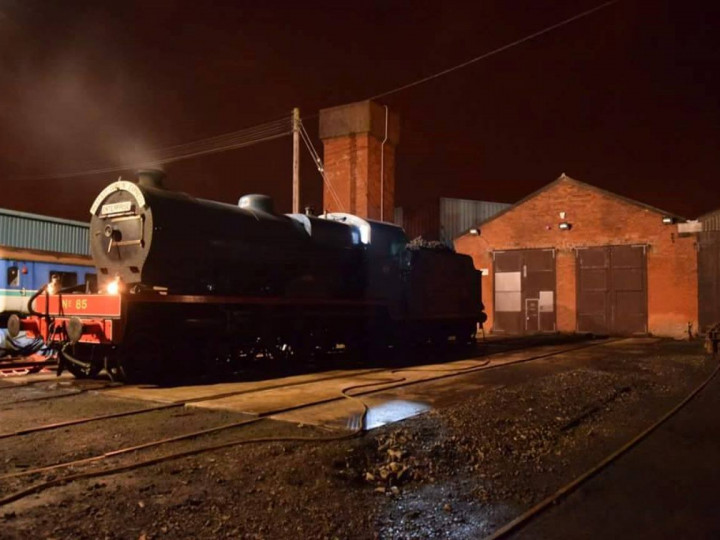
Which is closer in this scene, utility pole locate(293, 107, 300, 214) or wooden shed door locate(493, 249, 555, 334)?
utility pole locate(293, 107, 300, 214)

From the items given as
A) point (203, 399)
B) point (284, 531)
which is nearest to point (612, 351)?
point (203, 399)

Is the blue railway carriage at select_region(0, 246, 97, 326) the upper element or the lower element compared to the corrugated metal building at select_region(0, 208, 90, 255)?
lower

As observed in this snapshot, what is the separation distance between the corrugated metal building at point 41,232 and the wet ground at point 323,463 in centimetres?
2001

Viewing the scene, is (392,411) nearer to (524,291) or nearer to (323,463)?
(323,463)

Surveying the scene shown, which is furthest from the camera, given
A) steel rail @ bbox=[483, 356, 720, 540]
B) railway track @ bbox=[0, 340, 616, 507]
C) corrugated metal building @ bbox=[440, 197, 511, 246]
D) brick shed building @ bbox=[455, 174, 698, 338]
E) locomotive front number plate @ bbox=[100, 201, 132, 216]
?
corrugated metal building @ bbox=[440, 197, 511, 246]

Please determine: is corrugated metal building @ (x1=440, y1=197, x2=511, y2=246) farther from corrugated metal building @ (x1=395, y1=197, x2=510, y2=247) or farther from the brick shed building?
the brick shed building

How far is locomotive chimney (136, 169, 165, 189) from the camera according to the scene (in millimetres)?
10466

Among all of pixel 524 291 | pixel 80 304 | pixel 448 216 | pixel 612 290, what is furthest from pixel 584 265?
pixel 80 304

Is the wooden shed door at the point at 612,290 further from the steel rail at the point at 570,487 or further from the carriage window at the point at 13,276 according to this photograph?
the carriage window at the point at 13,276

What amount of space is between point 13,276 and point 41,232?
45.5ft

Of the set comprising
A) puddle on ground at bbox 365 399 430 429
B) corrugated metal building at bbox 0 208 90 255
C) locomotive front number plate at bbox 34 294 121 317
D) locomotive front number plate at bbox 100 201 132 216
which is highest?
corrugated metal building at bbox 0 208 90 255

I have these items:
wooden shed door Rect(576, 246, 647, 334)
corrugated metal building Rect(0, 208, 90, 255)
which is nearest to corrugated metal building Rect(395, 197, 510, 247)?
wooden shed door Rect(576, 246, 647, 334)

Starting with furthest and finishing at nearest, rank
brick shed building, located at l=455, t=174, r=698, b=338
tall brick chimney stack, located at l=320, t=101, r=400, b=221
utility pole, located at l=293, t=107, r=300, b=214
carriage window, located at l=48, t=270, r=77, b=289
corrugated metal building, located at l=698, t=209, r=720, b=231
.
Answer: brick shed building, located at l=455, t=174, r=698, b=338
tall brick chimney stack, located at l=320, t=101, r=400, b=221
corrugated metal building, located at l=698, t=209, r=720, b=231
utility pole, located at l=293, t=107, r=300, b=214
carriage window, located at l=48, t=270, r=77, b=289

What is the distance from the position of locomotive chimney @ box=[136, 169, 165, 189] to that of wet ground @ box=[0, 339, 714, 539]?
360cm
